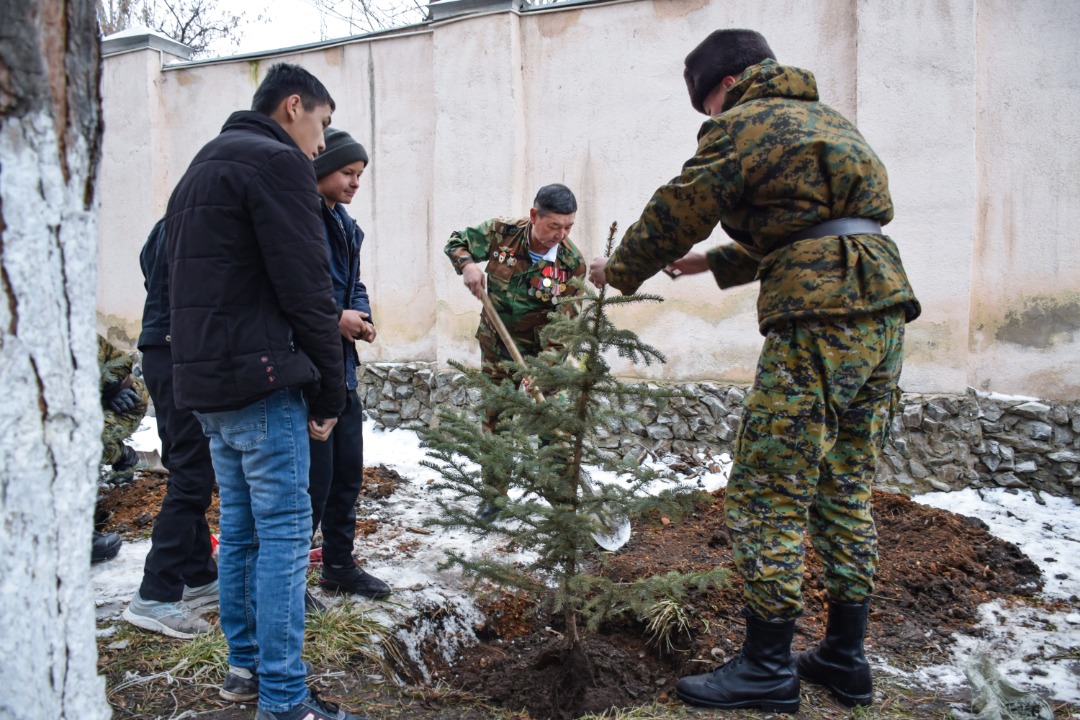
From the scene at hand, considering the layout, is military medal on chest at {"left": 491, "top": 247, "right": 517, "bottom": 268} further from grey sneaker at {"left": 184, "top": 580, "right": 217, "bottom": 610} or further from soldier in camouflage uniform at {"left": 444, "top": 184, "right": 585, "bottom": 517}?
grey sneaker at {"left": 184, "top": 580, "right": 217, "bottom": 610}

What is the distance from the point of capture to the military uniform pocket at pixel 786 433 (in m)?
2.43

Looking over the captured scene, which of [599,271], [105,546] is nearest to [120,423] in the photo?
[105,546]

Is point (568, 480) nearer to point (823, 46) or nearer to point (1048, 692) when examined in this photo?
point (1048, 692)

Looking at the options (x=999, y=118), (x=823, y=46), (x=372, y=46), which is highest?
(x=372, y=46)

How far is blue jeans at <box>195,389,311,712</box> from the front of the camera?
2168 millimetres

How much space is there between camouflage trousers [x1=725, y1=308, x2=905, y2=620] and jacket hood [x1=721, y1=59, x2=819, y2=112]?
29.3 inches

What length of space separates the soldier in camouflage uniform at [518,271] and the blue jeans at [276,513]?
2120 mm

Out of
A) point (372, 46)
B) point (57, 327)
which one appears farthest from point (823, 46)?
point (57, 327)

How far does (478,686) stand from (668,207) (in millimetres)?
1839

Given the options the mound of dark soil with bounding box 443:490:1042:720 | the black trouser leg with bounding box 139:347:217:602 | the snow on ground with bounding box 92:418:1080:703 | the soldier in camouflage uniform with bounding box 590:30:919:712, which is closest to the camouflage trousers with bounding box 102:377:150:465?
the snow on ground with bounding box 92:418:1080:703

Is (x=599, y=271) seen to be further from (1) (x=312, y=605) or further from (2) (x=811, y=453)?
(1) (x=312, y=605)

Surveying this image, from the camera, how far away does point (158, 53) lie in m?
7.51

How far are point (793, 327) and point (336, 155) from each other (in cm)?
184

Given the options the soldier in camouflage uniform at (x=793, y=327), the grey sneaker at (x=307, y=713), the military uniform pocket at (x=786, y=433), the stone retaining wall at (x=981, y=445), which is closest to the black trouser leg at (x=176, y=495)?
the grey sneaker at (x=307, y=713)
